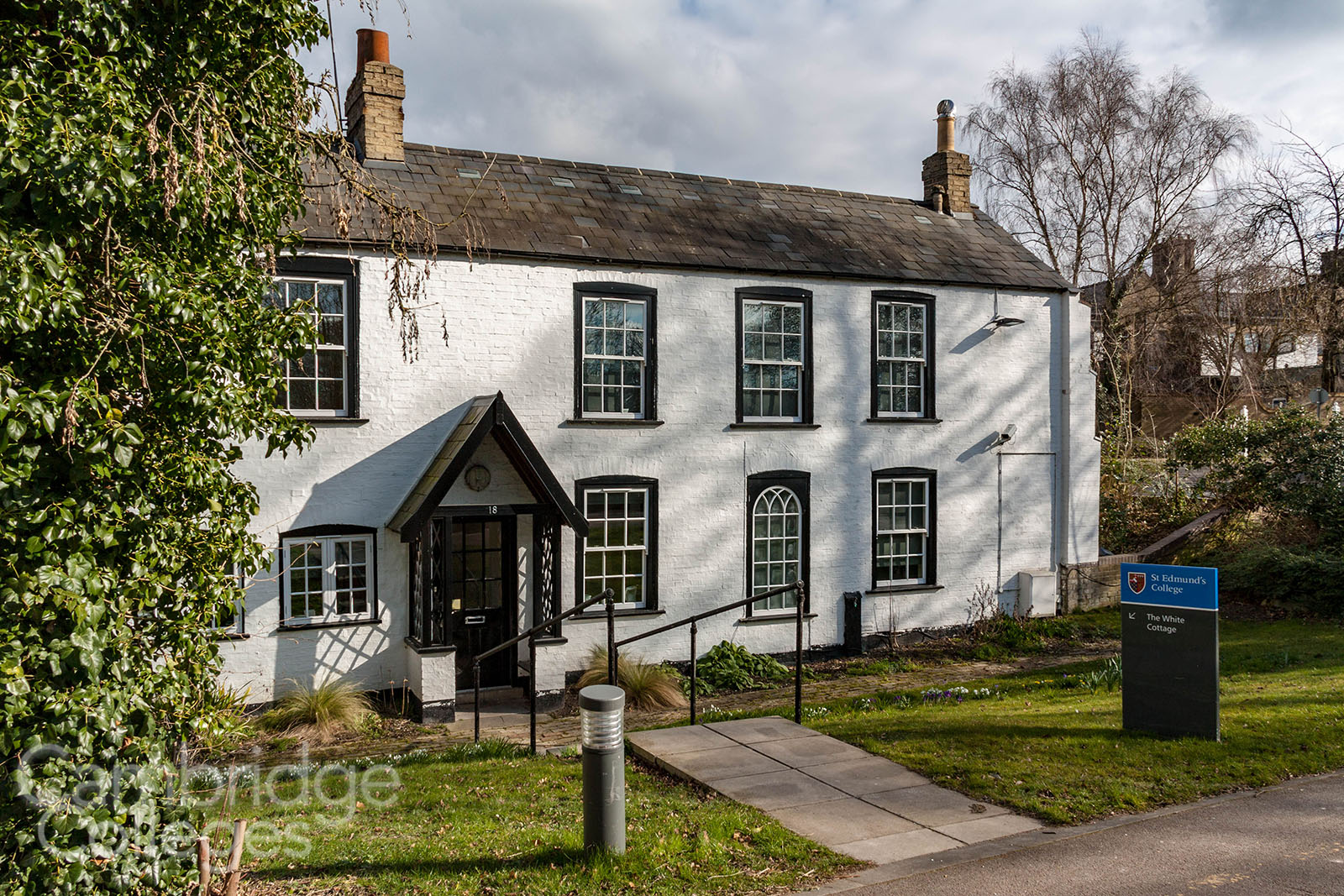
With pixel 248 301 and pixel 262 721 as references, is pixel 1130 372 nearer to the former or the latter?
pixel 262 721

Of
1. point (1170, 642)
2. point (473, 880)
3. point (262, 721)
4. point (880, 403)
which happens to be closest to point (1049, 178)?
point (880, 403)

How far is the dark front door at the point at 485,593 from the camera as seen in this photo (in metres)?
13.3

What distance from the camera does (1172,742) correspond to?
848cm

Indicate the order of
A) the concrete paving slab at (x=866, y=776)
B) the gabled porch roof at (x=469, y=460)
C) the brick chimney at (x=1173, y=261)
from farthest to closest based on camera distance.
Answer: the brick chimney at (x=1173, y=261)
the gabled porch roof at (x=469, y=460)
the concrete paving slab at (x=866, y=776)

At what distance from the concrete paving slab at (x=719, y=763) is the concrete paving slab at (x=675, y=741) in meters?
0.12

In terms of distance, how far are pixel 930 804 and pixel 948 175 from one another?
14974 millimetres

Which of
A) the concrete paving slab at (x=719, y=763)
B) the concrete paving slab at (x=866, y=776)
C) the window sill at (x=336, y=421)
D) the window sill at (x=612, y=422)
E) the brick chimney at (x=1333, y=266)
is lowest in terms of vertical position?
the concrete paving slab at (x=866, y=776)

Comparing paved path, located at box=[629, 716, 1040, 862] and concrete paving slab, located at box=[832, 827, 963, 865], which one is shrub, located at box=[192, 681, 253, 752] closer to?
paved path, located at box=[629, 716, 1040, 862]

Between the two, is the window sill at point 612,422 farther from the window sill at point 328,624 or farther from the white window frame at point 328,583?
the window sill at point 328,624

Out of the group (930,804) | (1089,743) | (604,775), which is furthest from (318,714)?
(1089,743)

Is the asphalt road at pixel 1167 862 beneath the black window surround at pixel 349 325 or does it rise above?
beneath

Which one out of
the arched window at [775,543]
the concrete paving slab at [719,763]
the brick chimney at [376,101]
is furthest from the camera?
the arched window at [775,543]

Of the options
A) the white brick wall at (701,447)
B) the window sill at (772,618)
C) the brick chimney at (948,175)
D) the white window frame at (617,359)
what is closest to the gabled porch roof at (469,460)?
the white brick wall at (701,447)

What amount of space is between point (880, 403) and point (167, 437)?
41.3 ft
